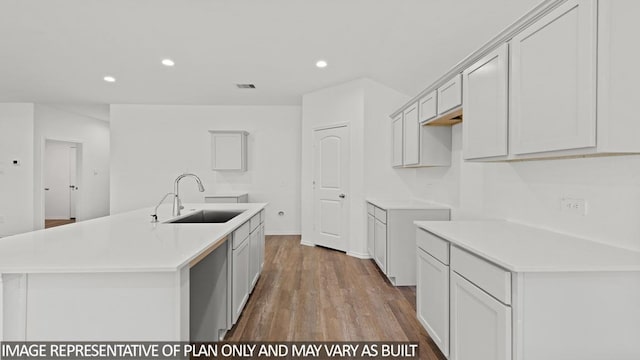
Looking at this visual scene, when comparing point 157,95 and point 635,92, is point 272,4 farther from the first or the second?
point 157,95

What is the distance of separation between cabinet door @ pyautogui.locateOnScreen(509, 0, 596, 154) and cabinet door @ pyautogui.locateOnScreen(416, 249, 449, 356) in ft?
2.85

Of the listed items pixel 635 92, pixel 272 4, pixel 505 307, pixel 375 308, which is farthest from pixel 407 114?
pixel 505 307

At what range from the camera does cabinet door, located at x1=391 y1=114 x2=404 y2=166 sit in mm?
3949

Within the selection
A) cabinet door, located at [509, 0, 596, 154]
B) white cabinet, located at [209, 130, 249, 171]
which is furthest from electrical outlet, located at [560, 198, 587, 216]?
white cabinet, located at [209, 130, 249, 171]

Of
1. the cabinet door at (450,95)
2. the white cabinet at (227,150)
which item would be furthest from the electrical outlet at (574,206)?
the white cabinet at (227,150)

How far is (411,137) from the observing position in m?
3.54

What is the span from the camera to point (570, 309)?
4.07 feet

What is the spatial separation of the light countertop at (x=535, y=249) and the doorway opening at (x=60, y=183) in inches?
364

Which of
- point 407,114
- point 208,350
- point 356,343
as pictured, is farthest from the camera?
point 407,114

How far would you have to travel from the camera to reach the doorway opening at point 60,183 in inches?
307

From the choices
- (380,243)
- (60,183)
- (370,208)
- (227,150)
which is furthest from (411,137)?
(60,183)

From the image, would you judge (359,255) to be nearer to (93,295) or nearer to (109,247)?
(109,247)

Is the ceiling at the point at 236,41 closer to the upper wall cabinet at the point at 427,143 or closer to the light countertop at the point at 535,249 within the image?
the upper wall cabinet at the point at 427,143

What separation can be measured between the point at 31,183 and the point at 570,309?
325 inches
